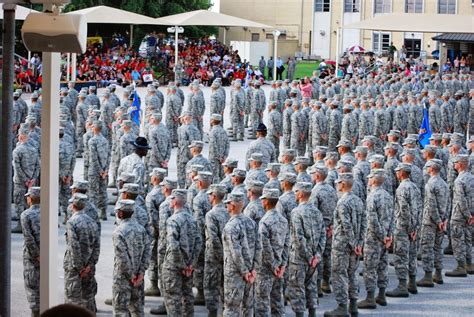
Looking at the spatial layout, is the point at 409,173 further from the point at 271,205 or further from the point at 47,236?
the point at 47,236

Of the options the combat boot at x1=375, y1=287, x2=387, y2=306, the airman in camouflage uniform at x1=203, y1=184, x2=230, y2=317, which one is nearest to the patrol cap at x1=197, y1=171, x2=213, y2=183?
the airman in camouflage uniform at x1=203, y1=184, x2=230, y2=317

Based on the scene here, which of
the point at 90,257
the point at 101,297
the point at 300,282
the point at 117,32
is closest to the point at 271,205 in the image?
the point at 300,282

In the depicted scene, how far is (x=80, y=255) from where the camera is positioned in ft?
33.5

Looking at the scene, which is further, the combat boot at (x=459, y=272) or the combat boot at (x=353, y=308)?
the combat boot at (x=459, y=272)

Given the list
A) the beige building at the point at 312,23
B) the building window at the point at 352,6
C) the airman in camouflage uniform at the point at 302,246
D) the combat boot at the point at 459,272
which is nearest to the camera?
the airman in camouflage uniform at the point at 302,246

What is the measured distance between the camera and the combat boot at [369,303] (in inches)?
471

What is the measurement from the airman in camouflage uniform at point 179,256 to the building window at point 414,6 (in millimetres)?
51422

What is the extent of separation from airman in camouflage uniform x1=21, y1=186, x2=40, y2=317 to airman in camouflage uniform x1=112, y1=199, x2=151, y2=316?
30.3 inches

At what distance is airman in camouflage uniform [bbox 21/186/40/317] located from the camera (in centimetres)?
1033

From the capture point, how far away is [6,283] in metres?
6.13

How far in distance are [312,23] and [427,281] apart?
52777mm

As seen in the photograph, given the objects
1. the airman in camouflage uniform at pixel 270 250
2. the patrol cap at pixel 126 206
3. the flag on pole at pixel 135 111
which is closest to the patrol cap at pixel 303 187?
the airman in camouflage uniform at pixel 270 250

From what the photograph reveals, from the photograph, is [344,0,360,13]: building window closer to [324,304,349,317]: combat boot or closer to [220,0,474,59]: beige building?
[220,0,474,59]: beige building

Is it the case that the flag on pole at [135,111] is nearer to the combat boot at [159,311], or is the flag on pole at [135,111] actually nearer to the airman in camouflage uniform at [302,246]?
the combat boot at [159,311]
